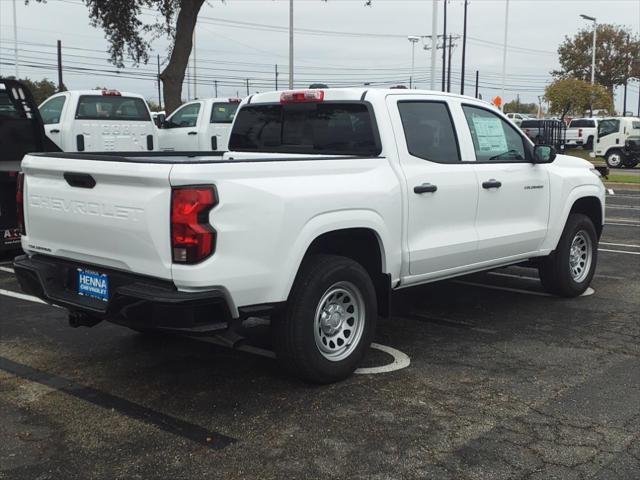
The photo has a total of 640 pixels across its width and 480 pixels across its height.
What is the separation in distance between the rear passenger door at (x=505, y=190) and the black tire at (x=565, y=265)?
0.47 m

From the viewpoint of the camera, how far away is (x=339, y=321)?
4.73m

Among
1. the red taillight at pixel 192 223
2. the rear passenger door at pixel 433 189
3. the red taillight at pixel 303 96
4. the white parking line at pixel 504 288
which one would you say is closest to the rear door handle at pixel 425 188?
the rear passenger door at pixel 433 189

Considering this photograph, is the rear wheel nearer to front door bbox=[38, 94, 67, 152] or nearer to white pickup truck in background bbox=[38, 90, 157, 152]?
white pickup truck in background bbox=[38, 90, 157, 152]

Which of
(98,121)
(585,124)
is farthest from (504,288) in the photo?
(585,124)

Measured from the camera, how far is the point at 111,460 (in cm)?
364

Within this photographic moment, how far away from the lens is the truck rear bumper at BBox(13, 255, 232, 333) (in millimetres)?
3811

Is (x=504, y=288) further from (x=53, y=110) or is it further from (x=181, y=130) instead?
(x=181, y=130)

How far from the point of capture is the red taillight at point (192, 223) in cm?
378

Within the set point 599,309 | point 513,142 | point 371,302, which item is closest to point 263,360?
point 371,302

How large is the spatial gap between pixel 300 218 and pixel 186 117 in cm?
1355

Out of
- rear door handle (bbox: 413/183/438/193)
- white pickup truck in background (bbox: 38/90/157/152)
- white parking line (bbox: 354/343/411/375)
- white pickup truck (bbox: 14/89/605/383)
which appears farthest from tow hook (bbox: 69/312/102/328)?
white pickup truck in background (bbox: 38/90/157/152)

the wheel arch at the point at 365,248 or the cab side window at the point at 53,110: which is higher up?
the cab side window at the point at 53,110

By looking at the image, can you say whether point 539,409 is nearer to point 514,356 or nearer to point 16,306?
point 514,356

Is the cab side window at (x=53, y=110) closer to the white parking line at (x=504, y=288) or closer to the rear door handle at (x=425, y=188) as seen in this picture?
the white parking line at (x=504, y=288)
